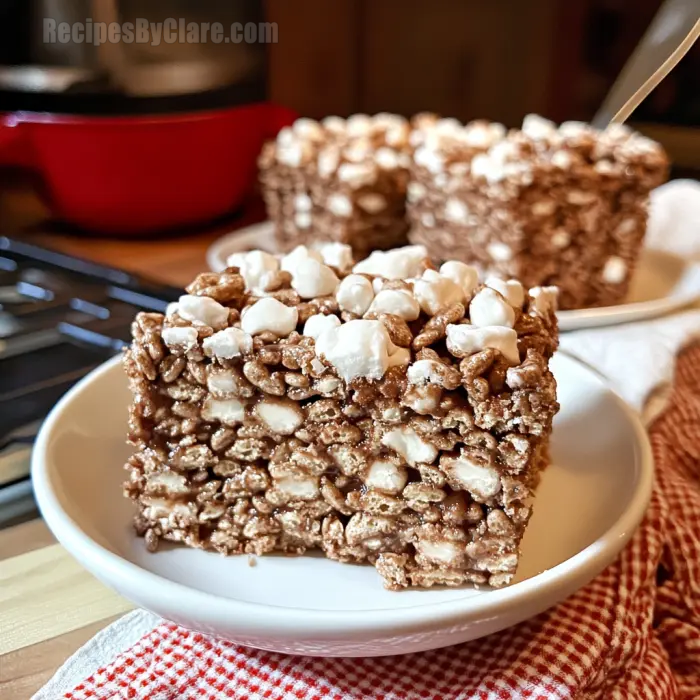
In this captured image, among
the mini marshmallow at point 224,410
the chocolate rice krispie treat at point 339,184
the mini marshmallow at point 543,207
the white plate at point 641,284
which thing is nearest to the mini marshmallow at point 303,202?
the chocolate rice krispie treat at point 339,184

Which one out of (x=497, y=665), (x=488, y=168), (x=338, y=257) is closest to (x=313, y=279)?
(x=338, y=257)

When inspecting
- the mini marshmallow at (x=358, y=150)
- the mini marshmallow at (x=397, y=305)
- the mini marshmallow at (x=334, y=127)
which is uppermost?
the mini marshmallow at (x=397, y=305)

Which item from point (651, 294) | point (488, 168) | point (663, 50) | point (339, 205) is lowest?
point (651, 294)

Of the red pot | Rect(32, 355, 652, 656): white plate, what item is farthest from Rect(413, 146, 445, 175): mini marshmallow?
Rect(32, 355, 652, 656): white plate

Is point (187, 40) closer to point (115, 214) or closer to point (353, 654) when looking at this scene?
point (115, 214)

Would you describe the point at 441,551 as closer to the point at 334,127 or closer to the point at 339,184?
the point at 339,184

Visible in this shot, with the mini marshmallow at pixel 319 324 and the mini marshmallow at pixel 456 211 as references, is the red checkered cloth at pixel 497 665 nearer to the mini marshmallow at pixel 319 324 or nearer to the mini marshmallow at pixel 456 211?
the mini marshmallow at pixel 319 324
